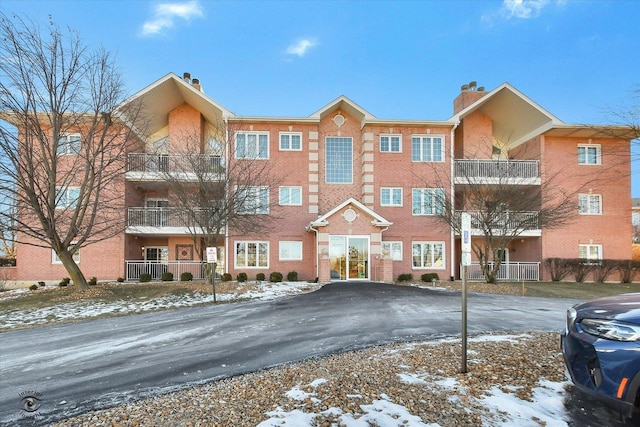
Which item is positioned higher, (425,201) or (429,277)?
(425,201)

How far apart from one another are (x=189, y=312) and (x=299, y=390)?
8.49 metres

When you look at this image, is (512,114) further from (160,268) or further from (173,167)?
(160,268)

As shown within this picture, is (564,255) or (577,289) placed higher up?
(564,255)

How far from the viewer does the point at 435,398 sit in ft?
14.5

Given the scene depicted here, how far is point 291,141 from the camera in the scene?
22734 mm

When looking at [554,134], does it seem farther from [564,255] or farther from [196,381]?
[196,381]

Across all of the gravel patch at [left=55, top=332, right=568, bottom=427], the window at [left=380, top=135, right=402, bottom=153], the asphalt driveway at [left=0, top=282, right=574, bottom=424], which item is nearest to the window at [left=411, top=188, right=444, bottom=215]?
the window at [left=380, top=135, right=402, bottom=153]

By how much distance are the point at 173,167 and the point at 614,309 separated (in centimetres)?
2074

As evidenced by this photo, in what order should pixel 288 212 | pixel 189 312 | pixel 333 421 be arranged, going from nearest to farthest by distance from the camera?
1. pixel 333 421
2. pixel 189 312
3. pixel 288 212

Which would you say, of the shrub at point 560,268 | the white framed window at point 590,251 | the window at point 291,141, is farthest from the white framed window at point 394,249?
Answer: the white framed window at point 590,251

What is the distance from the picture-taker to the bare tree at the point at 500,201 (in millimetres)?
19250

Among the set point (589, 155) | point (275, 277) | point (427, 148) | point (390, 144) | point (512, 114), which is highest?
point (512, 114)

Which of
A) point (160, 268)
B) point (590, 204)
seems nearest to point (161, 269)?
point (160, 268)

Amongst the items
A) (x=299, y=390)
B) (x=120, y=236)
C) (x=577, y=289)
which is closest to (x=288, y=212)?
(x=120, y=236)
